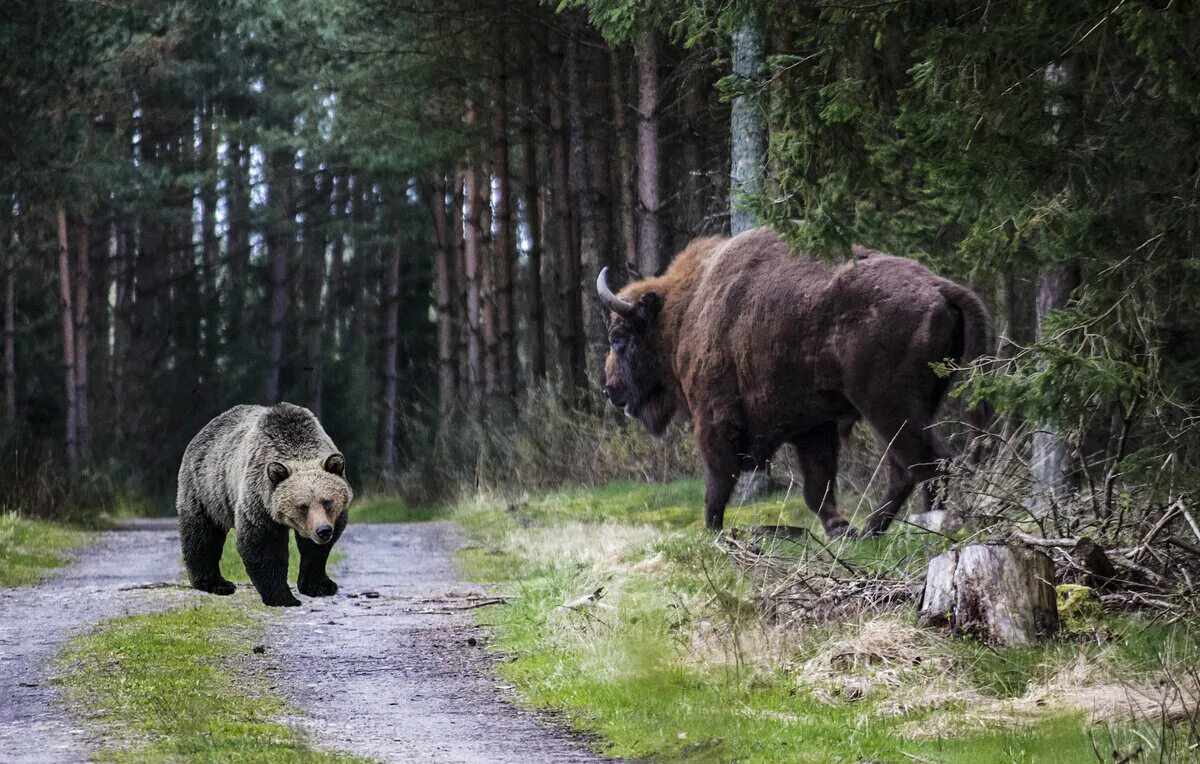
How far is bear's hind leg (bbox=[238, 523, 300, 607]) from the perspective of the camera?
880 centimetres

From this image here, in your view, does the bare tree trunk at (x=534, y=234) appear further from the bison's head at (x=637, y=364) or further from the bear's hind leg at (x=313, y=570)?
the bear's hind leg at (x=313, y=570)

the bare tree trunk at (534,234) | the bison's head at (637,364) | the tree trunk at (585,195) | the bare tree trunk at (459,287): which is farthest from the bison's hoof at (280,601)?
the bare tree trunk at (459,287)

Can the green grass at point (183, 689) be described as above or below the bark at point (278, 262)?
below

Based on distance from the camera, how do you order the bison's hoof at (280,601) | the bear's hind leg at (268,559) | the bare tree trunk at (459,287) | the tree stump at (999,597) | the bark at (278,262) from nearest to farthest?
1. the tree stump at (999,597)
2. the bear's hind leg at (268,559)
3. the bison's hoof at (280,601)
4. the bare tree trunk at (459,287)
5. the bark at (278,262)

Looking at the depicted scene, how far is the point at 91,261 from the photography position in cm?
4278

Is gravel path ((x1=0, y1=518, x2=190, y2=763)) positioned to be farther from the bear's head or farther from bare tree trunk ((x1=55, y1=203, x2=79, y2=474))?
bare tree trunk ((x1=55, y1=203, x2=79, y2=474))

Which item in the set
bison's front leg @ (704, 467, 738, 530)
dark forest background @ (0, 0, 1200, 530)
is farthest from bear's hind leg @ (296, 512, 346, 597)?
bison's front leg @ (704, 467, 738, 530)

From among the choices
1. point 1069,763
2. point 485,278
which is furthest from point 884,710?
point 485,278

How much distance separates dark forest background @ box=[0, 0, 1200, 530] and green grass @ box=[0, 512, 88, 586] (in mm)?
2019

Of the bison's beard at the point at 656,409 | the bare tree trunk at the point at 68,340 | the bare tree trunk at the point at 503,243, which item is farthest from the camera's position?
the bare tree trunk at the point at 68,340

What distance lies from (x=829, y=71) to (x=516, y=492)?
12828 millimetres

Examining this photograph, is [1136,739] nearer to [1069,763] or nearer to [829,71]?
[1069,763]

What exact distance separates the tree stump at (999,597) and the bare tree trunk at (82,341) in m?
26.1

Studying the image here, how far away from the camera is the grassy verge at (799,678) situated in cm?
619
